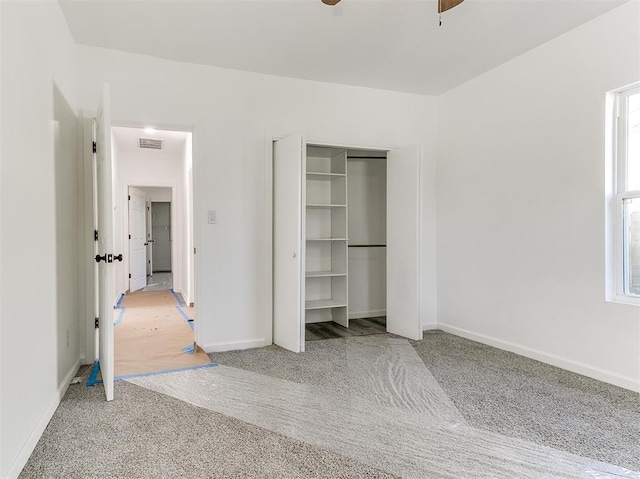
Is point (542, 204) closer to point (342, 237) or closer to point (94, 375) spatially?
point (342, 237)

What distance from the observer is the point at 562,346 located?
2945 mm

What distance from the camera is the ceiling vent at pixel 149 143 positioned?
5.69 meters

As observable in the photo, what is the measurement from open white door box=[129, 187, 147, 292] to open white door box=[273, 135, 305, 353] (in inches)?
172

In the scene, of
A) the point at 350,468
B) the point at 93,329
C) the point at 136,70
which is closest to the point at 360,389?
the point at 350,468

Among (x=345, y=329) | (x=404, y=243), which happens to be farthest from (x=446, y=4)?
(x=345, y=329)

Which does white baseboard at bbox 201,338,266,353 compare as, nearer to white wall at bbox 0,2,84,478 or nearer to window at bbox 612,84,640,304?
white wall at bbox 0,2,84,478

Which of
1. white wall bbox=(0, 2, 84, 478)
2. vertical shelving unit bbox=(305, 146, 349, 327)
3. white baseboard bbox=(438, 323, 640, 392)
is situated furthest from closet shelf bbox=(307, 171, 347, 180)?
white wall bbox=(0, 2, 84, 478)

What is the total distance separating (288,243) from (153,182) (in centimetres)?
421

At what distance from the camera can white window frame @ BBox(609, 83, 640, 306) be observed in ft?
8.64

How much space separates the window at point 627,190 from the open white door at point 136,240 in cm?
673

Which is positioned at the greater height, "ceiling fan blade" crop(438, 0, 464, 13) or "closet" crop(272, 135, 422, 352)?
"ceiling fan blade" crop(438, 0, 464, 13)

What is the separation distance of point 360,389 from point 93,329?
2.13m

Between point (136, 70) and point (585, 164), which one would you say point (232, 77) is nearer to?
point (136, 70)

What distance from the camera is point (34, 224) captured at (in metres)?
1.90
